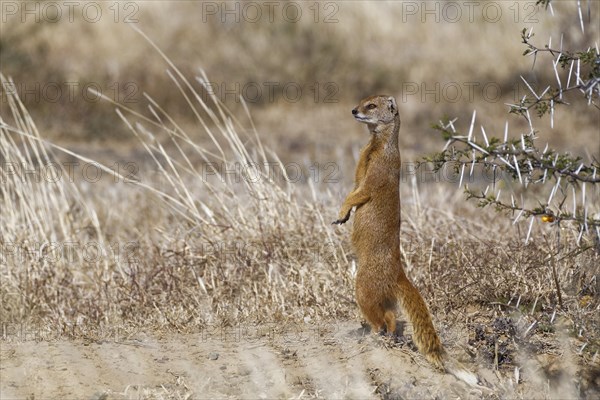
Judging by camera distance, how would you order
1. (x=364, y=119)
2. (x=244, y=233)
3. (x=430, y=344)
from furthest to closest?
1. (x=244, y=233)
2. (x=364, y=119)
3. (x=430, y=344)

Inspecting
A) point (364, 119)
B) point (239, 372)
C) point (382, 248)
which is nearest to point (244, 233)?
point (364, 119)

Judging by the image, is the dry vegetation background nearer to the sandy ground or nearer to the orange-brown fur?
the sandy ground

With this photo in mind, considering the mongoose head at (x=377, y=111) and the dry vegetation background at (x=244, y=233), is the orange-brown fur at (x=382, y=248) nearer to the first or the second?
the mongoose head at (x=377, y=111)

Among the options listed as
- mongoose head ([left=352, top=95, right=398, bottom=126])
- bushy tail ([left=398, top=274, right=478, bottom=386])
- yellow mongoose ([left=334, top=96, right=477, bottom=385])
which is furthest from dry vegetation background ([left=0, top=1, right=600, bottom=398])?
mongoose head ([left=352, top=95, right=398, bottom=126])

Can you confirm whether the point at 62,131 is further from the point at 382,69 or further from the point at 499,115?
the point at 499,115

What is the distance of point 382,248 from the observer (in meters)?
4.66

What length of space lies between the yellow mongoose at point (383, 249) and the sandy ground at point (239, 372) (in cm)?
13

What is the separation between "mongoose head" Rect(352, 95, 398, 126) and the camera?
4922 millimetres

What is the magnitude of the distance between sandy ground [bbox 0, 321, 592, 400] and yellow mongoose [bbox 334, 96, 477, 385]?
0.13 metres

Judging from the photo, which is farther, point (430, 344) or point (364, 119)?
point (364, 119)

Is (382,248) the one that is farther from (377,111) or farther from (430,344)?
(377,111)

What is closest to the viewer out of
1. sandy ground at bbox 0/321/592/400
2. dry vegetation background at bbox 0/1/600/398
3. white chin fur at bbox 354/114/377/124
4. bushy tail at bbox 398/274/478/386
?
sandy ground at bbox 0/321/592/400

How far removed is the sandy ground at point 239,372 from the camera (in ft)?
→ 13.9

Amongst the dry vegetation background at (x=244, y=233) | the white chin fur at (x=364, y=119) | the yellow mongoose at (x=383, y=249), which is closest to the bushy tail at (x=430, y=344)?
the yellow mongoose at (x=383, y=249)
